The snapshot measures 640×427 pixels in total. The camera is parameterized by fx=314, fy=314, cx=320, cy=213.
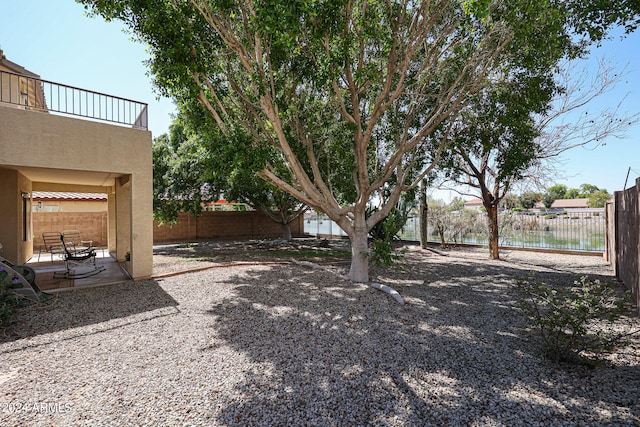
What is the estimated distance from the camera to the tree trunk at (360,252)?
7719mm

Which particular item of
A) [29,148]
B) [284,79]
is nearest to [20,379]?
[29,148]

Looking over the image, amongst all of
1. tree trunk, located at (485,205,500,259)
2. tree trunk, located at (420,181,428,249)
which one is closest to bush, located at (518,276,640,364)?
tree trunk, located at (485,205,500,259)

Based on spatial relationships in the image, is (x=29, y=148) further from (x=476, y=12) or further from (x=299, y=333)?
(x=476, y=12)

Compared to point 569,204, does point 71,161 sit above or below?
below

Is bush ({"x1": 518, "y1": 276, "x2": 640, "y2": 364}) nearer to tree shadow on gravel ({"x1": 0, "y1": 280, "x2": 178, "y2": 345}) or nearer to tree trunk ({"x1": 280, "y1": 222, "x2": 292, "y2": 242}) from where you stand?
tree shadow on gravel ({"x1": 0, "y1": 280, "x2": 178, "y2": 345})

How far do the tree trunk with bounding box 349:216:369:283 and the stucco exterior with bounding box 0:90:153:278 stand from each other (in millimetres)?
5247

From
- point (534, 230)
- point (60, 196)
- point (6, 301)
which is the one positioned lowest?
point (6, 301)

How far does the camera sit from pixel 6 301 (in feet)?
16.5

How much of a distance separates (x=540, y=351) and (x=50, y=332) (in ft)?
22.4

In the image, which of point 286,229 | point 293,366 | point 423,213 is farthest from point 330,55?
point 286,229

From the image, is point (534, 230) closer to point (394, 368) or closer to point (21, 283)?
point (394, 368)

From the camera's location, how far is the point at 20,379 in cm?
335

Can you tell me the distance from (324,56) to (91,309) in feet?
21.2

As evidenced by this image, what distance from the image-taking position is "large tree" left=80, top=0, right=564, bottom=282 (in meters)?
5.87
